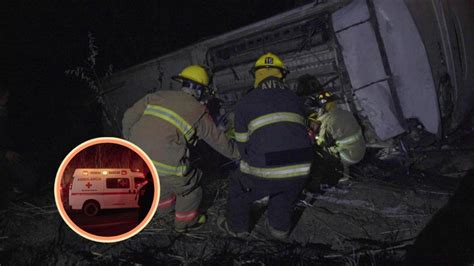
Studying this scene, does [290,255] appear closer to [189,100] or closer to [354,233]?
[354,233]

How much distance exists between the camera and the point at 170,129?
3262 mm

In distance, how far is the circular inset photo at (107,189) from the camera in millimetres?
2357

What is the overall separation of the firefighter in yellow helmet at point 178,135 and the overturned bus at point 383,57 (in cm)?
177

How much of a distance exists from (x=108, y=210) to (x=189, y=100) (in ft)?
4.67

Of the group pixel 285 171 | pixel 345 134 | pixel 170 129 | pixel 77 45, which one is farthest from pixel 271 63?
pixel 77 45

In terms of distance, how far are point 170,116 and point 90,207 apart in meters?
1.22

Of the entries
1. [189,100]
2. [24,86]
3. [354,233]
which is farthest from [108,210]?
[24,86]

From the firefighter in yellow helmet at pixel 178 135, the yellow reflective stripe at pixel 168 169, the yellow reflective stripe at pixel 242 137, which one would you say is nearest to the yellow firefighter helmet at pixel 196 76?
the firefighter in yellow helmet at pixel 178 135

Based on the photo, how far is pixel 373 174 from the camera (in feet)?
14.9

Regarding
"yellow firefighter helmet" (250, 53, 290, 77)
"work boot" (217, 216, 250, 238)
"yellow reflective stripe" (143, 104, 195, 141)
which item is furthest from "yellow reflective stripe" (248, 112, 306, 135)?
"work boot" (217, 216, 250, 238)

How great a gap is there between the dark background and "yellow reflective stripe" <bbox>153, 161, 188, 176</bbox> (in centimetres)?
492

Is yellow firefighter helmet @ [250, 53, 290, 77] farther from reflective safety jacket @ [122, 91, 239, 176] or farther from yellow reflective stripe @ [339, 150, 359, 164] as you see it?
yellow reflective stripe @ [339, 150, 359, 164]

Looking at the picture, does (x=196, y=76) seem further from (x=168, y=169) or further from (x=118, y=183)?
(x=118, y=183)

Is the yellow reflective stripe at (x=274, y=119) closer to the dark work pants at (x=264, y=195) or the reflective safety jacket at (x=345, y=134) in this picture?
the dark work pants at (x=264, y=195)
